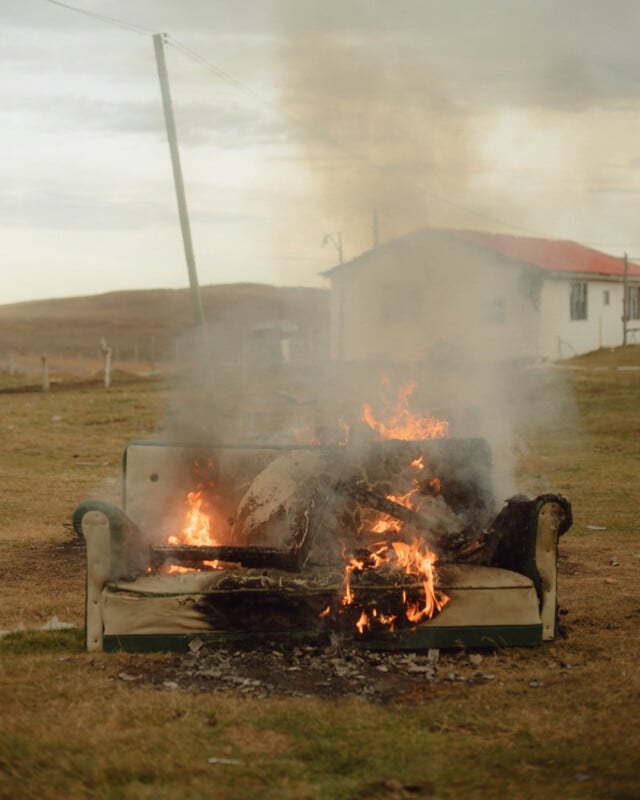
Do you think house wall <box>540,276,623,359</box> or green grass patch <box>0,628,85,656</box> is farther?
house wall <box>540,276,623,359</box>

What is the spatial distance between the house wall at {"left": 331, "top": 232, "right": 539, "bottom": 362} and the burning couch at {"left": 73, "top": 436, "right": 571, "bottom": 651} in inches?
352

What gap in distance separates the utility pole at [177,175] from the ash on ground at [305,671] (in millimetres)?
10754

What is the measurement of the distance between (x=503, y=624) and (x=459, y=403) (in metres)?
3.51

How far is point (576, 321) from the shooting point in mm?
30859

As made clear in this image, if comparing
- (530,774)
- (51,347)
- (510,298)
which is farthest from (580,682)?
(51,347)

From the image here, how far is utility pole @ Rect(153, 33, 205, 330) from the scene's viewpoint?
1505cm

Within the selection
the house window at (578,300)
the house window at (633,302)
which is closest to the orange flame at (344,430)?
the house window at (578,300)

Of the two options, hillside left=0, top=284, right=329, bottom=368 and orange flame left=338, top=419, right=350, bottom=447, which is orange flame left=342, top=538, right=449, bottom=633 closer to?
orange flame left=338, top=419, right=350, bottom=447

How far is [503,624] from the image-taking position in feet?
16.3

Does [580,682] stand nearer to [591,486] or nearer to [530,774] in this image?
[530,774]

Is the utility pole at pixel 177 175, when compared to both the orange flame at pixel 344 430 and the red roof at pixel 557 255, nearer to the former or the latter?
the orange flame at pixel 344 430

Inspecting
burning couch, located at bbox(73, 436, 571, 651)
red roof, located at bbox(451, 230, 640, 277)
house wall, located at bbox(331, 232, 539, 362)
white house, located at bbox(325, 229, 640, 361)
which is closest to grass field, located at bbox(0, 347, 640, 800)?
burning couch, located at bbox(73, 436, 571, 651)

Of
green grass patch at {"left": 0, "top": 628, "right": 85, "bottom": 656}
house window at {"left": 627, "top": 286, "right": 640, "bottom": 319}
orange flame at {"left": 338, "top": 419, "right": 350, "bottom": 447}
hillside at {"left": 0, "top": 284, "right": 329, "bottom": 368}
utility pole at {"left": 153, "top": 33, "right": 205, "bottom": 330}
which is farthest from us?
hillside at {"left": 0, "top": 284, "right": 329, "bottom": 368}

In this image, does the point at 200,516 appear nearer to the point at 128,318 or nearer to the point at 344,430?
the point at 344,430
